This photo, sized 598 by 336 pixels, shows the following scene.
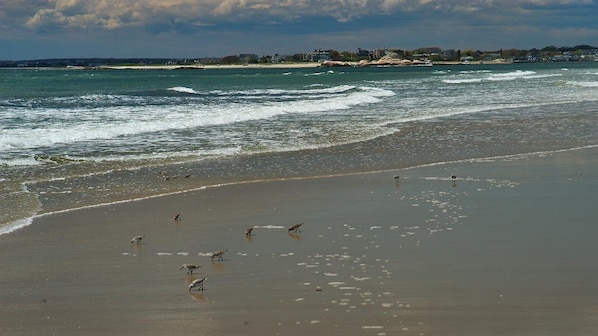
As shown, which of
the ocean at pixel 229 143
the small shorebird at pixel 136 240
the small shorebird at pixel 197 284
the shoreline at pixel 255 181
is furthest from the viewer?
the ocean at pixel 229 143

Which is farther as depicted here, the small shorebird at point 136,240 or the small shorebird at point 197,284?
the small shorebird at point 136,240

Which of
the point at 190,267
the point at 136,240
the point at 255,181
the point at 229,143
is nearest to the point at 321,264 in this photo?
the point at 190,267

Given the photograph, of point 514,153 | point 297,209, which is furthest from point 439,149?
point 297,209

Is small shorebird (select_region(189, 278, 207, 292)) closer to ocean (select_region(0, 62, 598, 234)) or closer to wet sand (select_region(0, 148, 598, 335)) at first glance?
wet sand (select_region(0, 148, 598, 335))

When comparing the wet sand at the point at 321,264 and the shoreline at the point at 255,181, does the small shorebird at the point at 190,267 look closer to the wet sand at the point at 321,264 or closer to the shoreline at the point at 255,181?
the wet sand at the point at 321,264

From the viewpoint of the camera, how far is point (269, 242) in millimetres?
9875

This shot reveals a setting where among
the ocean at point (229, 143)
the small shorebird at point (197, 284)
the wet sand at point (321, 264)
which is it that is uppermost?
the small shorebird at point (197, 284)

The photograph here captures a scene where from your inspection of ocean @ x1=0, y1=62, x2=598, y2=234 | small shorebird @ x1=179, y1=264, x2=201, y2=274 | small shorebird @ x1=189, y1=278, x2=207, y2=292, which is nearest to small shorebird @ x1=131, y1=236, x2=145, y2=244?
small shorebird @ x1=179, y1=264, x2=201, y2=274

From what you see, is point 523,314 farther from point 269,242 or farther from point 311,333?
point 269,242

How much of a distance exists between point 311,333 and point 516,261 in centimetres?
290

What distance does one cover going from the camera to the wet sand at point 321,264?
689cm

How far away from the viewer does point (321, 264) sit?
28.5ft

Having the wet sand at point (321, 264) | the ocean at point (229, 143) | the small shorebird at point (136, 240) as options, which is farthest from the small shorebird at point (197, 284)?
the ocean at point (229, 143)

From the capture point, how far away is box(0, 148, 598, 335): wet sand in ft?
22.6
